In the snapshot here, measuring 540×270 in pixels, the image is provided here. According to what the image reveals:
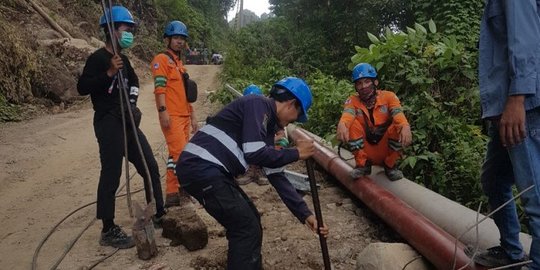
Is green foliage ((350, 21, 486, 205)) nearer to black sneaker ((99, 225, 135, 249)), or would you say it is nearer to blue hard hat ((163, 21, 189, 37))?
blue hard hat ((163, 21, 189, 37))

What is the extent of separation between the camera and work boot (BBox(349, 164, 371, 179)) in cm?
409

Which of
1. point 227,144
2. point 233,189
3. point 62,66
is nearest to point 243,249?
point 233,189

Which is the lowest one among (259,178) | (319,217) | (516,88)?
(259,178)

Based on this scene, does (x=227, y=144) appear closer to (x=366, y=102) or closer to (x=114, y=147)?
(x=114, y=147)

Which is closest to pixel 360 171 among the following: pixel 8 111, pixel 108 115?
pixel 108 115

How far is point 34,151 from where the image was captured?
667cm

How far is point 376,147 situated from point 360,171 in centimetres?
28

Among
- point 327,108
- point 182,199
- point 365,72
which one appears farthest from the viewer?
point 327,108

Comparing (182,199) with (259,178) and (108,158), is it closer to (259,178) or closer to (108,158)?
(259,178)

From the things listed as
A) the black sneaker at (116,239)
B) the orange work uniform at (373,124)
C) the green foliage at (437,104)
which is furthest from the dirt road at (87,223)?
the green foliage at (437,104)

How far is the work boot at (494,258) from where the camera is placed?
89.5 inches

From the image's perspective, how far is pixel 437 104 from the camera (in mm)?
5043

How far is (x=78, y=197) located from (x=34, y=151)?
2501 millimetres

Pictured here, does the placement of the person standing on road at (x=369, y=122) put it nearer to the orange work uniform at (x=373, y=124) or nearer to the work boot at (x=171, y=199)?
the orange work uniform at (x=373, y=124)
